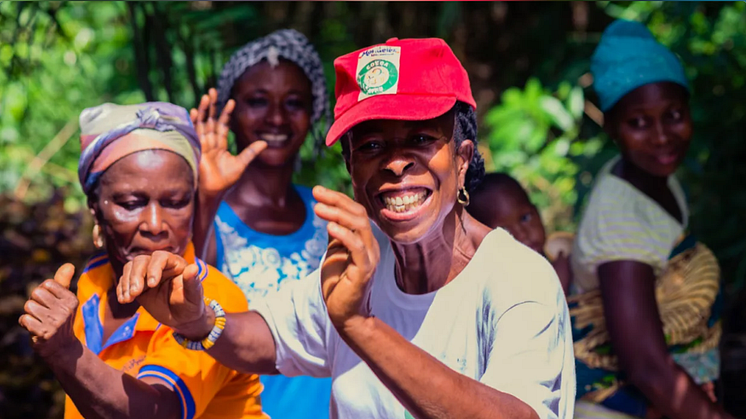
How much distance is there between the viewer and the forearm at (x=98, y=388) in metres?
1.91

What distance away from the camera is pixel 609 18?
6441 millimetres

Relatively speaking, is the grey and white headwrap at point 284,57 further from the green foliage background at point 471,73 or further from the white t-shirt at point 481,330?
the white t-shirt at point 481,330

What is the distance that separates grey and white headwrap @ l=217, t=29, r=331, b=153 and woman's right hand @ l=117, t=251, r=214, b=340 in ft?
4.36

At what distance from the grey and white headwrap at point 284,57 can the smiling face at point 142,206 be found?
0.81 meters

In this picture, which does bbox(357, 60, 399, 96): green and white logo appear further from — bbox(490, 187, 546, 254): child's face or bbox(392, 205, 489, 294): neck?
bbox(490, 187, 546, 254): child's face

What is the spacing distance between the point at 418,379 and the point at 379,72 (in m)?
0.65

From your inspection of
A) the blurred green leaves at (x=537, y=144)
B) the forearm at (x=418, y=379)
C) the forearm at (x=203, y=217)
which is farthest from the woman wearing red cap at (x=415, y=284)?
the blurred green leaves at (x=537, y=144)

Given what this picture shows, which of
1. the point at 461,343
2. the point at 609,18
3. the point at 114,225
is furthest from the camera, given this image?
the point at 609,18

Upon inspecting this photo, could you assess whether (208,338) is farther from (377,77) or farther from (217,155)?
(217,155)

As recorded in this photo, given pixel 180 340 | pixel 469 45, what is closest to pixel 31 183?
pixel 469 45

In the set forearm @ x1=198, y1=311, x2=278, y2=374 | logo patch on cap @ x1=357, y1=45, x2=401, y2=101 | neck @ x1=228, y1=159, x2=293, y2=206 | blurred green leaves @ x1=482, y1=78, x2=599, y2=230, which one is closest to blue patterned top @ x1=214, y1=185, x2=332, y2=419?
neck @ x1=228, y1=159, x2=293, y2=206

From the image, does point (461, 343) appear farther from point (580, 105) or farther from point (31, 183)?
point (31, 183)

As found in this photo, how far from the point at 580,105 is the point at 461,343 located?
12.2 ft

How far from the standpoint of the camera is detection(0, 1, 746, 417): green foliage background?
13.1 feet
